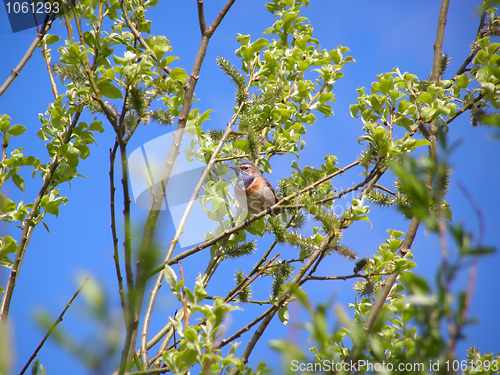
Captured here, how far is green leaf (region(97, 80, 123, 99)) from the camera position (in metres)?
2.18

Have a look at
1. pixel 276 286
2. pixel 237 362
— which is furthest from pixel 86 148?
pixel 237 362

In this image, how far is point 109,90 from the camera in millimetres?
2191

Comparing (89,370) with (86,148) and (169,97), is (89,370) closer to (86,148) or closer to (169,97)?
(86,148)

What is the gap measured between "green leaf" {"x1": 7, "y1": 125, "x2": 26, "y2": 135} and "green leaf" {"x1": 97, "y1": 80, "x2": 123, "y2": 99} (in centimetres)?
145

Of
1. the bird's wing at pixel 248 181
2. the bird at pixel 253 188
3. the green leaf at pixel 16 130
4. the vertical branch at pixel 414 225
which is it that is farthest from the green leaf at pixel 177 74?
the bird's wing at pixel 248 181

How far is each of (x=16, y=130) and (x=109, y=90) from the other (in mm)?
1558

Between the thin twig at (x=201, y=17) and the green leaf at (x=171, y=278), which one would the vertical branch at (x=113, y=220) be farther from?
the thin twig at (x=201, y=17)

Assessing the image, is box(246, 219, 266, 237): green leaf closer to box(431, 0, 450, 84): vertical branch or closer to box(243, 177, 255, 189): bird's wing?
box(431, 0, 450, 84): vertical branch

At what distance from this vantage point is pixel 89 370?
1.12 m

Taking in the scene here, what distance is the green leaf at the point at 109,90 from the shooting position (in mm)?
2178

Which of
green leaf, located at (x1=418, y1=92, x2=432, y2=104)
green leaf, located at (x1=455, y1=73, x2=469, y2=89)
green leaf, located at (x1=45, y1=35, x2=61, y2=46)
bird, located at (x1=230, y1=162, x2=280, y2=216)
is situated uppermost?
bird, located at (x1=230, y1=162, x2=280, y2=216)

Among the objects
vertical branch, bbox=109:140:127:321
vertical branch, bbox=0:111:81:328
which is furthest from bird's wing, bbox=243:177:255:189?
vertical branch, bbox=109:140:127:321

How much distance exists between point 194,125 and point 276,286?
1613 millimetres

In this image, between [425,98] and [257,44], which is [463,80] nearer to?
[425,98]
